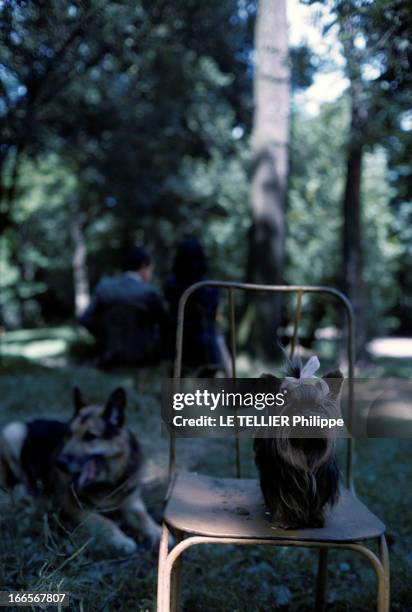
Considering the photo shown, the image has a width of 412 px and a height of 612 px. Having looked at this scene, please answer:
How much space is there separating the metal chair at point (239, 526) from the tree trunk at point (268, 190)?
197 inches

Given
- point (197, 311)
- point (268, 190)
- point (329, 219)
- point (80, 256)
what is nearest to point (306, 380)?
point (197, 311)

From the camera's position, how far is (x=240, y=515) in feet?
6.20

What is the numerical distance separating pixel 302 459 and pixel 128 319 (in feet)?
11.5

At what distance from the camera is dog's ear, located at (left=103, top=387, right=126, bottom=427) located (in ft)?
10.2

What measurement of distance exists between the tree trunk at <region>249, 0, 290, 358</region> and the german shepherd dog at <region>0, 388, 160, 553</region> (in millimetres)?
4274

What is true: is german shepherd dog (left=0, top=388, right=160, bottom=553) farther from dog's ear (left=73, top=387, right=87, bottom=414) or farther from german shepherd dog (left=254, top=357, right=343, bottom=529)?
german shepherd dog (left=254, top=357, right=343, bottom=529)

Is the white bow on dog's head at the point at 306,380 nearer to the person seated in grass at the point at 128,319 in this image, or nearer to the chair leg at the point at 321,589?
the chair leg at the point at 321,589

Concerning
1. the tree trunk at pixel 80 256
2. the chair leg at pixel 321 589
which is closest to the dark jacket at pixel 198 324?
the chair leg at pixel 321 589

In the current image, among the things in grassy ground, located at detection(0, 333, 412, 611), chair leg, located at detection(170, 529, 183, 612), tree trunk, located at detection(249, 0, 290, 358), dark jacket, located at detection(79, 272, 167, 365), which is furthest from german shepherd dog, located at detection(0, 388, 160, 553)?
tree trunk, located at detection(249, 0, 290, 358)

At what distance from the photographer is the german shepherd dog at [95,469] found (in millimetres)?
3057

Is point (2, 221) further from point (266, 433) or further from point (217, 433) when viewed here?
point (266, 433)

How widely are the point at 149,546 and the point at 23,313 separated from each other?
92.5 feet

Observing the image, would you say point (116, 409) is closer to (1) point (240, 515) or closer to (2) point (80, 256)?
(1) point (240, 515)

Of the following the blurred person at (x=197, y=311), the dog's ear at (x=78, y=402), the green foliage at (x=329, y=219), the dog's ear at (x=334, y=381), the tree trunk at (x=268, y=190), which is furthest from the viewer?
the green foliage at (x=329, y=219)
